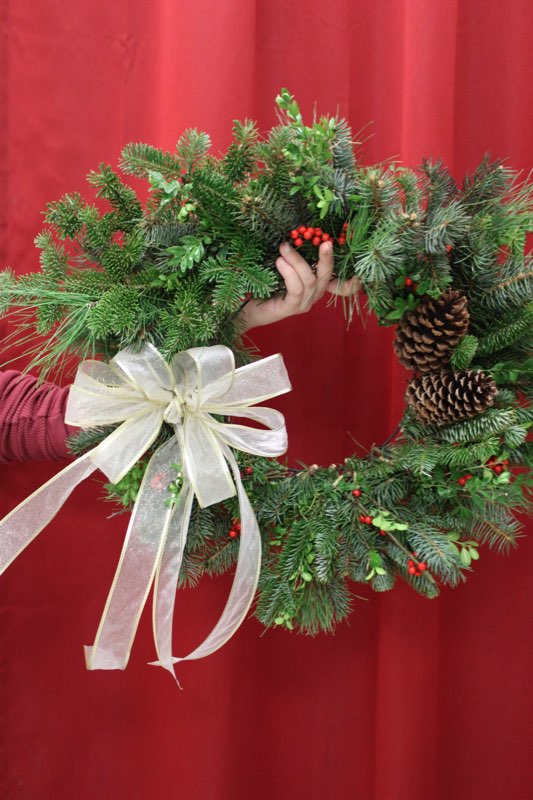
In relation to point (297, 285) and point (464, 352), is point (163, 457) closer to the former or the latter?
point (297, 285)

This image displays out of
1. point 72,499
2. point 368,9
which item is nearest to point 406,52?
point 368,9

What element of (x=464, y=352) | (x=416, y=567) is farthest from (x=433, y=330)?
(x=416, y=567)

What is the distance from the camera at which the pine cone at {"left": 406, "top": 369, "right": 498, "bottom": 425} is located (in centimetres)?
63

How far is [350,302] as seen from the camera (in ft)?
2.11

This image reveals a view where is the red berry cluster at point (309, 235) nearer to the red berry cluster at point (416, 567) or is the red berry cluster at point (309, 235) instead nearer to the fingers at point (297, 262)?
the fingers at point (297, 262)

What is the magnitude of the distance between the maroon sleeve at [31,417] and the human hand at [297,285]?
28cm

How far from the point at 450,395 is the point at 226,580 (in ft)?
1.59

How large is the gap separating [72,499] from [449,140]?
0.76m

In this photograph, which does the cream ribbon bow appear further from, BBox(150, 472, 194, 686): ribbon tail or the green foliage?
the green foliage

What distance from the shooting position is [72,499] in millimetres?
924

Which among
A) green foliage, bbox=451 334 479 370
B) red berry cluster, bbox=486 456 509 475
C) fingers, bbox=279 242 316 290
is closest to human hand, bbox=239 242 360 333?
fingers, bbox=279 242 316 290

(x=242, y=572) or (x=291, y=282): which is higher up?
(x=291, y=282)

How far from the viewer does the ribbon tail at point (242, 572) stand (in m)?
0.69

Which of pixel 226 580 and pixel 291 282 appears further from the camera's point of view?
pixel 226 580
